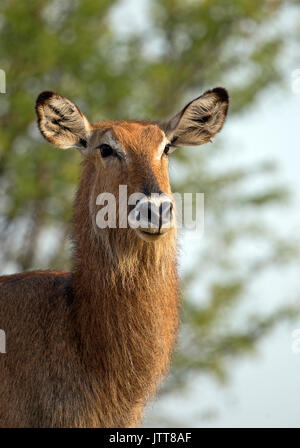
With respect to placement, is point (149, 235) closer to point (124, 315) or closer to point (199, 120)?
point (124, 315)

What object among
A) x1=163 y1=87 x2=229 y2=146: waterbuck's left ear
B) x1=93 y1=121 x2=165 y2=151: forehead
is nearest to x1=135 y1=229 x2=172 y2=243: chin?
x1=93 y1=121 x2=165 y2=151: forehead

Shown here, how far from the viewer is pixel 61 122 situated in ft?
21.7

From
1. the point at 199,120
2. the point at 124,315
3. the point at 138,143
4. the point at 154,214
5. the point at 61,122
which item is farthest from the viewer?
the point at 199,120

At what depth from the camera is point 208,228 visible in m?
26.2

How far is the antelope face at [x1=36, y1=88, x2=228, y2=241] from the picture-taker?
17.6 feet

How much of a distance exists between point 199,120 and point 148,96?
1921cm

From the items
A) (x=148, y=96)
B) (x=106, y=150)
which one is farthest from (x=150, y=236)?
(x=148, y=96)

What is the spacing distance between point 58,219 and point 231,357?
8.03 metres

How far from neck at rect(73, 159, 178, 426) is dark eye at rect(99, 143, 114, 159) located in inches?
16.0

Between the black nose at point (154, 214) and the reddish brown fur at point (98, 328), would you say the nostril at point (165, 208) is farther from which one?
the reddish brown fur at point (98, 328)

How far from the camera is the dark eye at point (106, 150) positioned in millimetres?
6168

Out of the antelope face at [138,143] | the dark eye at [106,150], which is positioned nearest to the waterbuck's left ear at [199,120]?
the antelope face at [138,143]
